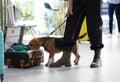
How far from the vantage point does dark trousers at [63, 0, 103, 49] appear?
3.18 m

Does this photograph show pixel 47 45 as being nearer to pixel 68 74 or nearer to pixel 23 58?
pixel 23 58

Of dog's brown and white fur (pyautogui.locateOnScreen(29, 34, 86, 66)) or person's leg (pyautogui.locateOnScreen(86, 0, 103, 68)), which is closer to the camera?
person's leg (pyautogui.locateOnScreen(86, 0, 103, 68))

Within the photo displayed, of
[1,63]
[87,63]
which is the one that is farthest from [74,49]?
[1,63]

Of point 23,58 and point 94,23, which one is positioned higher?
point 94,23

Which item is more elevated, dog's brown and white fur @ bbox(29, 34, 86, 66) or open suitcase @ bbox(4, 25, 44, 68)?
dog's brown and white fur @ bbox(29, 34, 86, 66)

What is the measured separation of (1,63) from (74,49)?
4.30 feet

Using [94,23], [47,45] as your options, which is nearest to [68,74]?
[47,45]

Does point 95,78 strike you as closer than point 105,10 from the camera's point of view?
Yes

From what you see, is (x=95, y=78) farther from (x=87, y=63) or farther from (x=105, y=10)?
(x=105, y=10)

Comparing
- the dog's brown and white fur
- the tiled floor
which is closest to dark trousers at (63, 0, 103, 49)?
the dog's brown and white fur

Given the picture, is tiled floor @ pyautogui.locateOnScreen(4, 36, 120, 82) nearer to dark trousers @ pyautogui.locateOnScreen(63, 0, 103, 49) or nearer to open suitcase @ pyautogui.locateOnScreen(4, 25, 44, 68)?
open suitcase @ pyautogui.locateOnScreen(4, 25, 44, 68)

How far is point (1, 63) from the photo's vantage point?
2.29 metres

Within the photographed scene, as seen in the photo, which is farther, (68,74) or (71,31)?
(71,31)

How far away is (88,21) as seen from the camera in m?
3.21
